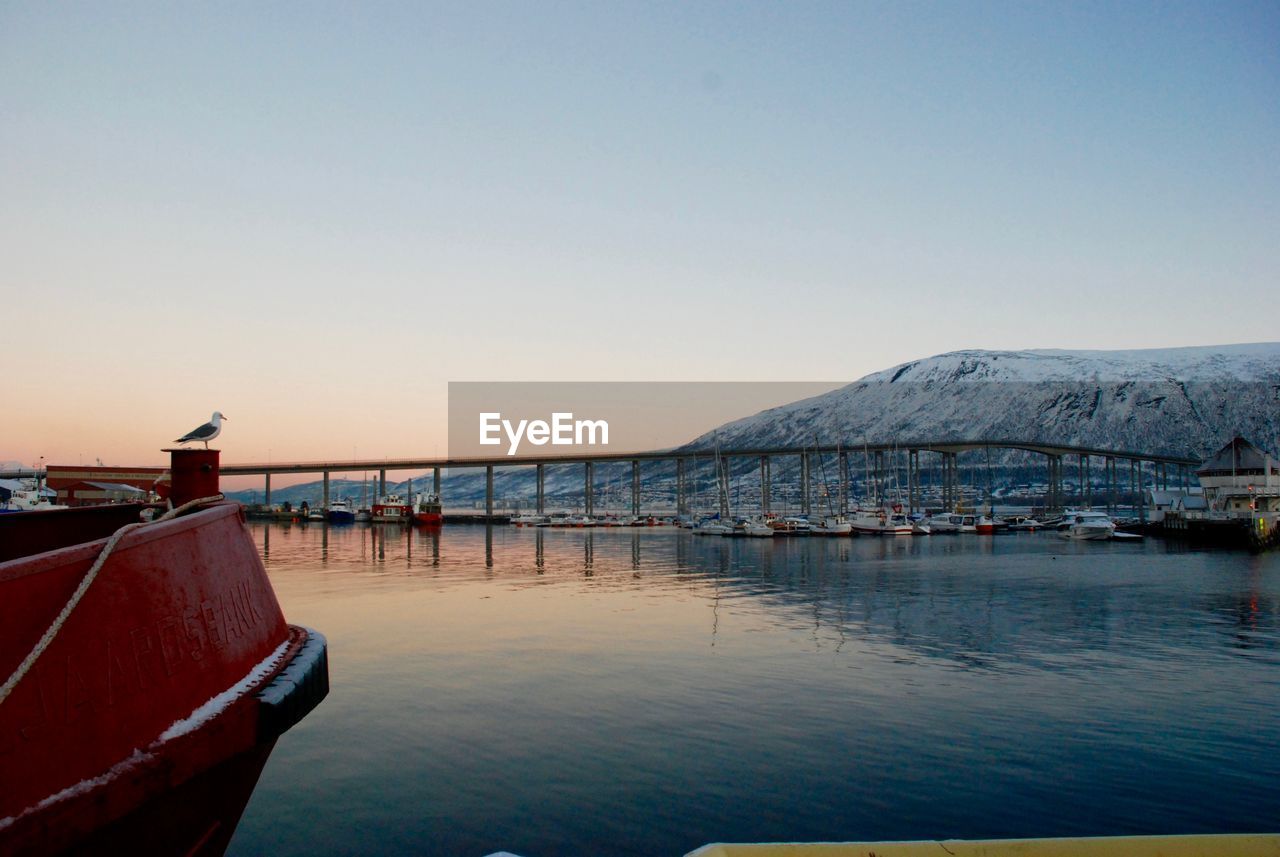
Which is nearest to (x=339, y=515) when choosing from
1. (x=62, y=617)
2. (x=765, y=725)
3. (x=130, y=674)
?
(x=765, y=725)

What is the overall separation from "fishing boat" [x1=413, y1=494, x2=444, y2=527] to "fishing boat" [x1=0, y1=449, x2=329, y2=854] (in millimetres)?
137750

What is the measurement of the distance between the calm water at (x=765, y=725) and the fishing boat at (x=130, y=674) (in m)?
3.36

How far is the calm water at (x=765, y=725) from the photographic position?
37.1 ft

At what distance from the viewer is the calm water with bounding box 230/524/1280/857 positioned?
445 inches

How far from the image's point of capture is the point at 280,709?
8.59m

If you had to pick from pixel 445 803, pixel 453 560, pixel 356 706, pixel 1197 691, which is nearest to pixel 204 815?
pixel 445 803

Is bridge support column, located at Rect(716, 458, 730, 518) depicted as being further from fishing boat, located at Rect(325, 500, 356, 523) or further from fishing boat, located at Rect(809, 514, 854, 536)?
fishing boat, located at Rect(325, 500, 356, 523)

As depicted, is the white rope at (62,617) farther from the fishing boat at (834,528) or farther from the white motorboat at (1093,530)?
the fishing boat at (834,528)

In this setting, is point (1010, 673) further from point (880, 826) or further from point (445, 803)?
point (445, 803)

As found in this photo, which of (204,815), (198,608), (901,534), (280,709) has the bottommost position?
(901,534)

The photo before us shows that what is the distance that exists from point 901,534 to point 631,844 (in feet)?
356

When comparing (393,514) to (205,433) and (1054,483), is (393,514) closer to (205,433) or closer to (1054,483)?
(1054,483)

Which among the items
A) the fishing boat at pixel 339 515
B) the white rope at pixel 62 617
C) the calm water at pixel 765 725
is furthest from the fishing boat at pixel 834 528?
the white rope at pixel 62 617

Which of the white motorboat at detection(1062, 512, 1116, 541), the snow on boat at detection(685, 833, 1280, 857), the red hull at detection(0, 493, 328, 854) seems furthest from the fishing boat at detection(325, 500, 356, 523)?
the snow on boat at detection(685, 833, 1280, 857)
